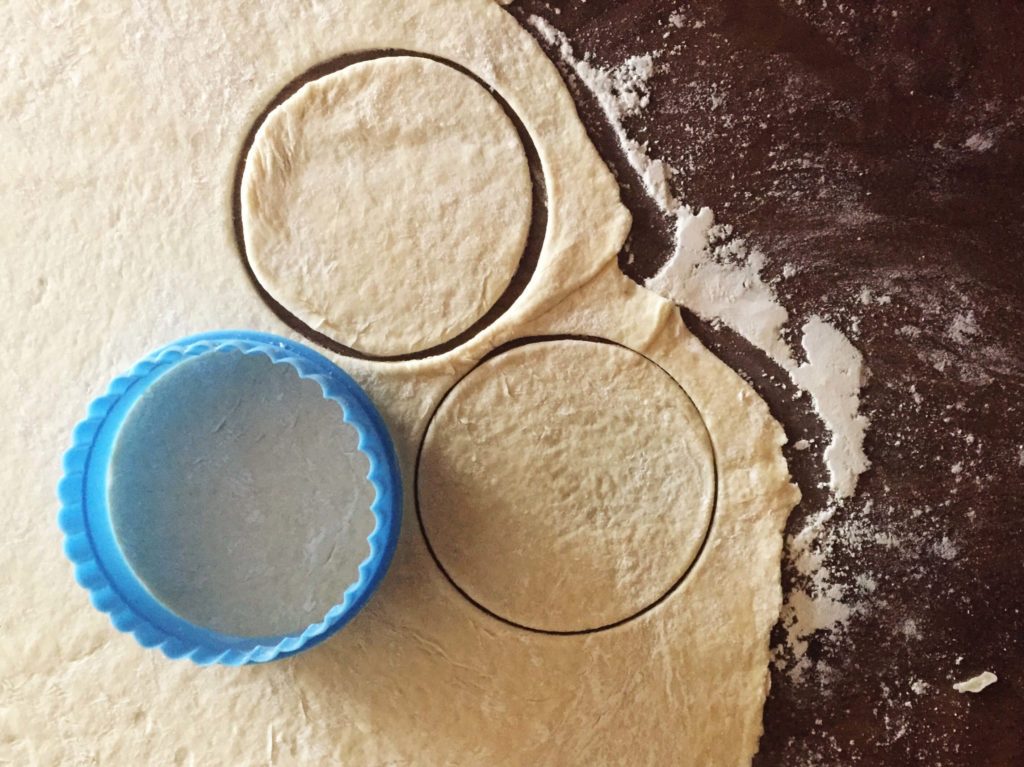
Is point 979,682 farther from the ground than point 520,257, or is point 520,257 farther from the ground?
point 520,257

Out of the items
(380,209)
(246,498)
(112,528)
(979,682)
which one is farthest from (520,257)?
(979,682)

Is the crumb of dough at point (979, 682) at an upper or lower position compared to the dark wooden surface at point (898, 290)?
lower

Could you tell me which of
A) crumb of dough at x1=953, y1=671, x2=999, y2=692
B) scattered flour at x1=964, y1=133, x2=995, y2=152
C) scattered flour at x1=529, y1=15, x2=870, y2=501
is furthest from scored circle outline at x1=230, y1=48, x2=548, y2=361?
crumb of dough at x1=953, y1=671, x2=999, y2=692

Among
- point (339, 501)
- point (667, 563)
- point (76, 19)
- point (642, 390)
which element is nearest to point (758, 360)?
point (642, 390)

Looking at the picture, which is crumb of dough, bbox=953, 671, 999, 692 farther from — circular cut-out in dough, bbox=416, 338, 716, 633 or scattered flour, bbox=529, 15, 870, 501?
circular cut-out in dough, bbox=416, 338, 716, 633

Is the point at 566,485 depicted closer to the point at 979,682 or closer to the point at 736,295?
the point at 736,295

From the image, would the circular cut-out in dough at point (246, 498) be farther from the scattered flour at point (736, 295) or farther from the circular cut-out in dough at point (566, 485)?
the scattered flour at point (736, 295)

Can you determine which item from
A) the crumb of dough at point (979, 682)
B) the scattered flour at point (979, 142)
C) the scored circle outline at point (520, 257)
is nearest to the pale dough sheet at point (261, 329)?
the scored circle outline at point (520, 257)
